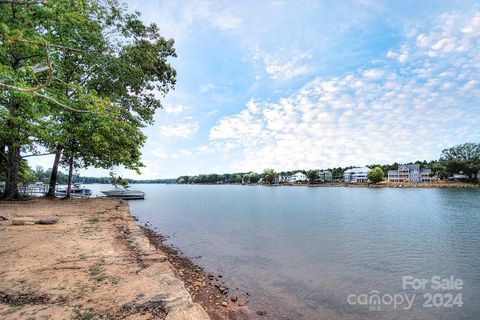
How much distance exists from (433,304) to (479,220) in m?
24.0

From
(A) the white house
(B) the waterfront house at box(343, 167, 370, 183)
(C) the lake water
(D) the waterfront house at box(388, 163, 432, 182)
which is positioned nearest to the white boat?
(C) the lake water

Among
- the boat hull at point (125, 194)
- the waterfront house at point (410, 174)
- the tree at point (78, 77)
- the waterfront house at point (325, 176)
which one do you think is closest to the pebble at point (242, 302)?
the tree at point (78, 77)

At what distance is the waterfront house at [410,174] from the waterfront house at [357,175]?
1278 centimetres

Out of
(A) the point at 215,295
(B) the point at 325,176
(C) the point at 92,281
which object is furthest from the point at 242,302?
(B) the point at 325,176

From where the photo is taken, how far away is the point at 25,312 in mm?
4348

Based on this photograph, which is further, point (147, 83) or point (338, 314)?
point (147, 83)

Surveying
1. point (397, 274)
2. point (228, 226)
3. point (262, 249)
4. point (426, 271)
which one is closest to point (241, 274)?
point (262, 249)

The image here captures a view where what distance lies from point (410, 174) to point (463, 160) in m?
32.2

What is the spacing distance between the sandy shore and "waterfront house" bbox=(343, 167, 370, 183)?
532 feet

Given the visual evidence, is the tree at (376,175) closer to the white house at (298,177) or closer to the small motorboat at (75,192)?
the white house at (298,177)

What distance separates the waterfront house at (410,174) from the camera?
438 feet

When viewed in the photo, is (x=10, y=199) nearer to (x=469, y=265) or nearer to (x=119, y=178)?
(x=119, y=178)

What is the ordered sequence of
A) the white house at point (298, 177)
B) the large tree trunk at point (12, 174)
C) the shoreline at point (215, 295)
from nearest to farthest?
the shoreline at point (215, 295), the large tree trunk at point (12, 174), the white house at point (298, 177)

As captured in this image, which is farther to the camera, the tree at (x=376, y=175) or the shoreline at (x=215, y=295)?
the tree at (x=376, y=175)
